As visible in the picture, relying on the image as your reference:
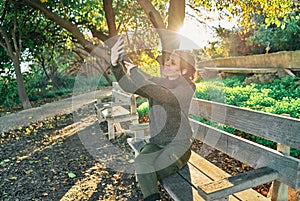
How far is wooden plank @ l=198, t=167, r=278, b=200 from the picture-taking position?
1515 mm

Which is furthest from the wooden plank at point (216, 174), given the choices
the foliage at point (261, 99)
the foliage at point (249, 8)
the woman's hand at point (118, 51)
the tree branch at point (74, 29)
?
the foliage at point (249, 8)

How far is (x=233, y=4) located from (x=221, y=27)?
1202mm

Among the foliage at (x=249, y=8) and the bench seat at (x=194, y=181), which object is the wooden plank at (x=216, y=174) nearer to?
the bench seat at (x=194, y=181)

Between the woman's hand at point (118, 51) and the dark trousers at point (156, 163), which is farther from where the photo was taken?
the dark trousers at point (156, 163)

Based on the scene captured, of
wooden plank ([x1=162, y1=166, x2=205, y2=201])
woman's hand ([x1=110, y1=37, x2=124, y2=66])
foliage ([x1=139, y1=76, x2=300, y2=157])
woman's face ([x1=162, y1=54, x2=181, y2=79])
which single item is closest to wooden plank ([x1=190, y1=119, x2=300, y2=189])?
wooden plank ([x1=162, y1=166, x2=205, y2=201])

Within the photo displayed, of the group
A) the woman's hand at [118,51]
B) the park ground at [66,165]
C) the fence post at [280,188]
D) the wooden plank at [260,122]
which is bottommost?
the park ground at [66,165]

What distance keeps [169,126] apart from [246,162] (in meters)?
0.73

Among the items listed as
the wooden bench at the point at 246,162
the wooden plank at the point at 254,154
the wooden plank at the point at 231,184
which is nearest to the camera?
the wooden plank at the point at 231,184

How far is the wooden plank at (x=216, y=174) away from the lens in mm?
2004

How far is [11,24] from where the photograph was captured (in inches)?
370

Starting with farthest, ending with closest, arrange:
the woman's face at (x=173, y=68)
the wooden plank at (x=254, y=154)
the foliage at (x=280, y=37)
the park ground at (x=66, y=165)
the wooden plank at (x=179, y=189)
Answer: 1. the foliage at (x=280, y=37)
2. the park ground at (x=66, y=165)
3. the woman's face at (x=173, y=68)
4. the wooden plank at (x=179, y=189)
5. the wooden plank at (x=254, y=154)

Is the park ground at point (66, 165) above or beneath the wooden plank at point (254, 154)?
beneath

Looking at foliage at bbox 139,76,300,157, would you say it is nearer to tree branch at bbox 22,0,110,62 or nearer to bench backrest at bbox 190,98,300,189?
→ bench backrest at bbox 190,98,300,189

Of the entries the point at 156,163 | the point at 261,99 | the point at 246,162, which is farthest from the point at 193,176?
the point at 261,99
